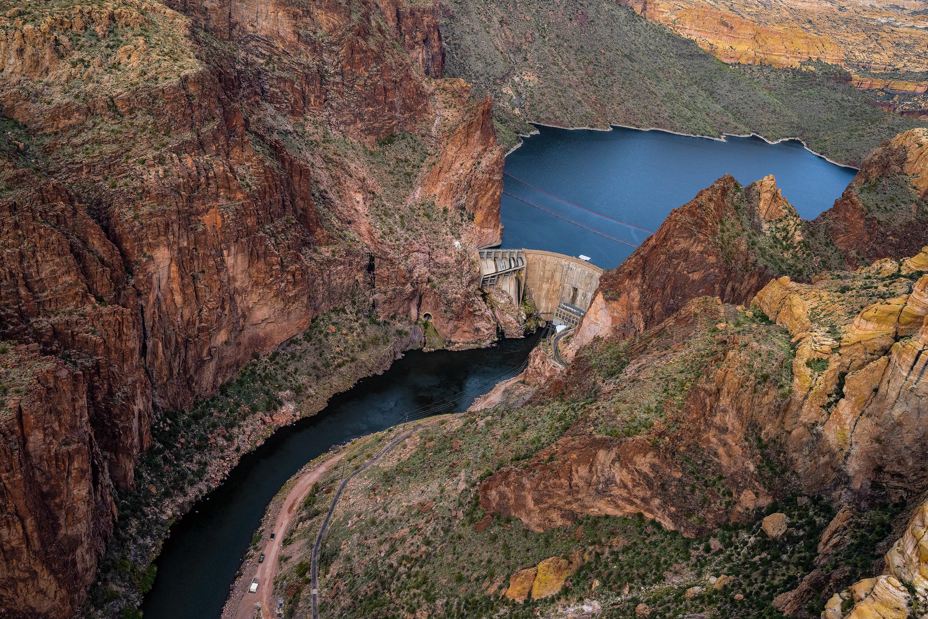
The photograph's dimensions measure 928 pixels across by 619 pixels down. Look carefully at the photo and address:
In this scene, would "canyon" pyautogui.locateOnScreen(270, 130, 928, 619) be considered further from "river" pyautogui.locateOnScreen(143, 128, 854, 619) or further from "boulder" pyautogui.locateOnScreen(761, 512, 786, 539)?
"river" pyautogui.locateOnScreen(143, 128, 854, 619)

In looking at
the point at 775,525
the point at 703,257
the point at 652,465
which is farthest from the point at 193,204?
the point at 775,525

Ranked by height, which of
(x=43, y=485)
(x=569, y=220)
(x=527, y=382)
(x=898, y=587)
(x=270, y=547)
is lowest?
(x=569, y=220)

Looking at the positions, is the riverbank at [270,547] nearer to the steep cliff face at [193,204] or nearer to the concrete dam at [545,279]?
the steep cliff face at [193,204]

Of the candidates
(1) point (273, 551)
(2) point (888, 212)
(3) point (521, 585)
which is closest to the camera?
(3) point (521, 585)

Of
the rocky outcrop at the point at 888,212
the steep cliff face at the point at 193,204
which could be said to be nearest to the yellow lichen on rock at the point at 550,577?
the steep cliff face at the point at 193,204

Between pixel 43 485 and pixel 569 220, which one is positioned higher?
pixel 43 485

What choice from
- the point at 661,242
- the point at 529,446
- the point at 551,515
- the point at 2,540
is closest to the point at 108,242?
the point at 2,540

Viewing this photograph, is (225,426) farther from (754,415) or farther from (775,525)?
(775,525)
